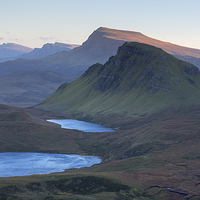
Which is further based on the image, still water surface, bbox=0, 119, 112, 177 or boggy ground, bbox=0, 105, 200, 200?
still water surface, bbox=0, 119, 112, 177

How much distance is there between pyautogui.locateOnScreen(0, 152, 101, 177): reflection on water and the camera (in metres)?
149

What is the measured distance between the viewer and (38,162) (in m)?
166

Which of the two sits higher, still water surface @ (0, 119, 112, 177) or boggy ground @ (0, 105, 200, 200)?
boggy ground @ (0, 105, 200, 200)

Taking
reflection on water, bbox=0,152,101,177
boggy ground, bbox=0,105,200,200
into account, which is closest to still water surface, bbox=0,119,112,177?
reflection on water, bbox=0,152,101,177

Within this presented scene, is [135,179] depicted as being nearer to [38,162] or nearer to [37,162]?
[38,162]

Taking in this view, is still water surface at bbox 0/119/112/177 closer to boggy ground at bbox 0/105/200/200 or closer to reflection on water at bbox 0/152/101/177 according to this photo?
reflection on water at bbox 0/152/101/177

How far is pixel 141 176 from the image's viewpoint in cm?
11119

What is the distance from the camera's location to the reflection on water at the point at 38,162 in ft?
489

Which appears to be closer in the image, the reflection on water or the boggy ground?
the boggy ground

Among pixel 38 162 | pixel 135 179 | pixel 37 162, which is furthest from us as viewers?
pixel 38 162

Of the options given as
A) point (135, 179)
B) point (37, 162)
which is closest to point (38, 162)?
point (37, 162)

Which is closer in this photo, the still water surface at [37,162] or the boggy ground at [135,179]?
the boggy ground at [135,179]

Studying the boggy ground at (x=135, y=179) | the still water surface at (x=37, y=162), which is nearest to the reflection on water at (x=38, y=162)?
the still water surface at (x=37, y=162)

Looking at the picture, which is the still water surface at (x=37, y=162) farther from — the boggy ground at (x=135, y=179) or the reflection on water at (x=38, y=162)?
the boggy ground at (x=135, y=179)
